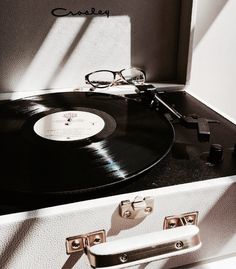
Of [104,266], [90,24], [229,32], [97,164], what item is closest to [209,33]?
[229,32]

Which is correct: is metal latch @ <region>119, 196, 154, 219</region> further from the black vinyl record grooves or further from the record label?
the record label

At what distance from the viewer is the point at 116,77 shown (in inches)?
40.3

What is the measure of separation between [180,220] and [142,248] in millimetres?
100

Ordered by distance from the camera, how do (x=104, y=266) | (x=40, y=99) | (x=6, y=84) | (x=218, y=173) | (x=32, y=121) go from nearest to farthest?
(x=104, y=266) → (x=218, y=173) → (x=32, y=121) → (x=40, y=99) → (x=6, y=84)

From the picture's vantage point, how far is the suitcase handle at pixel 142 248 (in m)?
0.51

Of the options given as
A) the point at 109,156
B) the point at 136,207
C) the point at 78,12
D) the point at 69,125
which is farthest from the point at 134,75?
the point at 136,207

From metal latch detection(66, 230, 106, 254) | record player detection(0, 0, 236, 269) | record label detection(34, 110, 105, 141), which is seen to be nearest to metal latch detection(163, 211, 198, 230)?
record player detection(0, 0, 236, 269)

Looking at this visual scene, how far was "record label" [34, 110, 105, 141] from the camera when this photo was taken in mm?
705

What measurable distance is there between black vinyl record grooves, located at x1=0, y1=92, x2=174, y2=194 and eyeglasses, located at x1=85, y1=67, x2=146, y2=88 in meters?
0.12

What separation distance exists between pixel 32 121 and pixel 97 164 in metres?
0.23

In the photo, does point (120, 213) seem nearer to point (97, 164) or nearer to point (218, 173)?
point (97, 164)

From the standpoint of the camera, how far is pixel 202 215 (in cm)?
60

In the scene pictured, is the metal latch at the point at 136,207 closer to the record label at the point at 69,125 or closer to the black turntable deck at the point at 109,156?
the black turntable deck at the point at 109,156

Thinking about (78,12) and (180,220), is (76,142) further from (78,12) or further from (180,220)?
(78,12)
